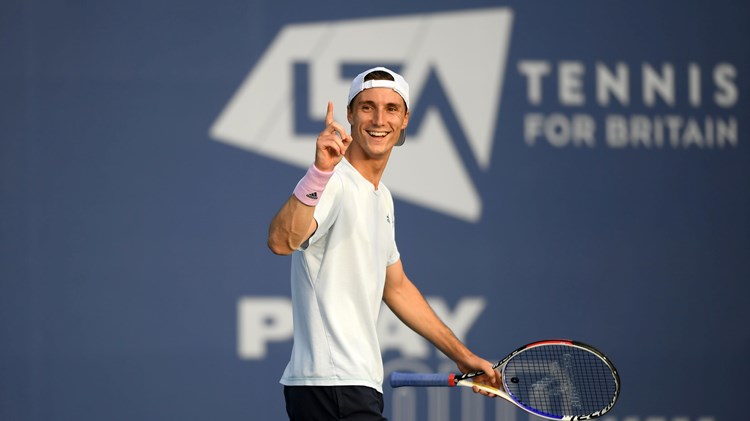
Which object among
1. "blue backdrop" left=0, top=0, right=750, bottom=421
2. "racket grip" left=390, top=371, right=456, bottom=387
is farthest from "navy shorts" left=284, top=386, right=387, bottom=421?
"blue backdrop" left=0, top=0, right=750, bottom=421

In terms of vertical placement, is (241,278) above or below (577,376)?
above

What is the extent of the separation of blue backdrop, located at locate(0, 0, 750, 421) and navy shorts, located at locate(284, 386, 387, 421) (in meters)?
2.18

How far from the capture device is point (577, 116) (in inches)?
204

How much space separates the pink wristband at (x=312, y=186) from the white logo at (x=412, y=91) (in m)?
2.50

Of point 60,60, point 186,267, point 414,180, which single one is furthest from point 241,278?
point 60,60

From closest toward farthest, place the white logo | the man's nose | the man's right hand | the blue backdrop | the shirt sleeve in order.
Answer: the man's right hand < the shirt sleeve < the man's nose < the blue backdrop < the white logo

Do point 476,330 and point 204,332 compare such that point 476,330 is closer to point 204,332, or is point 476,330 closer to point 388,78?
point 204,332

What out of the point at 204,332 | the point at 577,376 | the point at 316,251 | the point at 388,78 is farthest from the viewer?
the point at 204,332

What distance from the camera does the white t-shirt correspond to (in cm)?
279

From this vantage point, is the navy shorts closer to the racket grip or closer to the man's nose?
the racket grip

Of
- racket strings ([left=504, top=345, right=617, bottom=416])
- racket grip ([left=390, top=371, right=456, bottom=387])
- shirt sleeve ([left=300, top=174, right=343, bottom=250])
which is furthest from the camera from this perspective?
racket strings ([left=504, top=345, right=617, bottom=416])

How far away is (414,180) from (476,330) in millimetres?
759

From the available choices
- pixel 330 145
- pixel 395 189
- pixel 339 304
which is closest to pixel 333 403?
pixel 339 304

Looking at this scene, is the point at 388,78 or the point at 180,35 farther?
the point at 180,35
